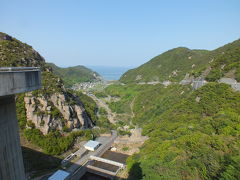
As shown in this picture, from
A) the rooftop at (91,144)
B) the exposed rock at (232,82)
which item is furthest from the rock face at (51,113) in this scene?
the exposed rock at (232,82)

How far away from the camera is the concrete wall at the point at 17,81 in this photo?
4.63 meters

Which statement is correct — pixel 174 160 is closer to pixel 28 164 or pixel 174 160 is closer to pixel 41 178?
pixel 41 178

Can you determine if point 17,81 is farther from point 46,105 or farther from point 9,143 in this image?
point 46,105

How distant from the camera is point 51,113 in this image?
25922 millimetres

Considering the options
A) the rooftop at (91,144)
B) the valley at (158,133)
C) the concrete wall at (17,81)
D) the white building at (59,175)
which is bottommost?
the white building at (59,175)

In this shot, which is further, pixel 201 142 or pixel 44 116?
pixel 44 116

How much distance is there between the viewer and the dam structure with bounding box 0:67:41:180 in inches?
195

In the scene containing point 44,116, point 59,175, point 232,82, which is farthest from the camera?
point 232,82

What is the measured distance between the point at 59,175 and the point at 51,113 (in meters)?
10.7

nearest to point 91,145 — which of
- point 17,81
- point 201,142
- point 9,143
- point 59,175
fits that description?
point 59,175

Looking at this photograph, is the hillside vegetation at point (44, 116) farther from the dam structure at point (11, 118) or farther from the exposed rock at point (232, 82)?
the exposed rock at point (232, 82)

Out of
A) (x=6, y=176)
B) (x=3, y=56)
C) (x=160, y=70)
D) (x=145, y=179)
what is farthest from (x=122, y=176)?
(x=160, y=70)

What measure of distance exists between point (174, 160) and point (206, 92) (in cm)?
1787

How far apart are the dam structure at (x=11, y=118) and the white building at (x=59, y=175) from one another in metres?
13.4
